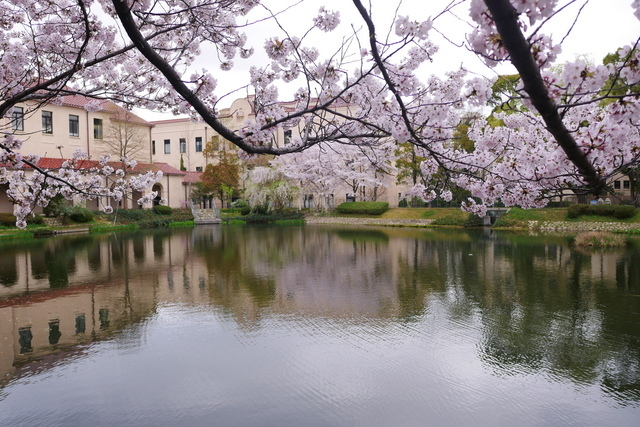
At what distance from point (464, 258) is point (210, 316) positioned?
8182mm

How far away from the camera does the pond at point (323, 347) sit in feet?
12.7

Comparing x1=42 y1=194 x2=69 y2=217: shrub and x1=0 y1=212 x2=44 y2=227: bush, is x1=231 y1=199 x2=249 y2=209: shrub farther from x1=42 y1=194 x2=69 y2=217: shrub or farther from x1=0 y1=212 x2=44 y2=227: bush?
x1=0 y1=212 x2=44 y2=227: bush

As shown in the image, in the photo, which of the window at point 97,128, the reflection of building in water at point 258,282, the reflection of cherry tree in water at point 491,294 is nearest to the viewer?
the reflection of cherry tree in water at point 491,294

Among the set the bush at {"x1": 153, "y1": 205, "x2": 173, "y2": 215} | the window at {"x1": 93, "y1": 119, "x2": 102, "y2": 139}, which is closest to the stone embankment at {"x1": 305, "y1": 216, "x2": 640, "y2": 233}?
the bush at {"x1": 153, "y1": 205, "x2": 173, "y2": 215}

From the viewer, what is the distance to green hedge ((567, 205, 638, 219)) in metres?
21.5

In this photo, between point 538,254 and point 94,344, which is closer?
point 94,344

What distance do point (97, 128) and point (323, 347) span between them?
32.7m

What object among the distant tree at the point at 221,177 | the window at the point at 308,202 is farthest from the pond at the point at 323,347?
the window at the point at 308,202

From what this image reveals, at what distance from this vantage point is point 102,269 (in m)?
11.0

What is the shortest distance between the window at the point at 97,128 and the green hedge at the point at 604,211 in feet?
103

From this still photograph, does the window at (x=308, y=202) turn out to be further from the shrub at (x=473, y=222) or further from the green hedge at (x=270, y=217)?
the shrub at (x=473, y=222)

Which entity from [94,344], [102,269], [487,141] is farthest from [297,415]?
[102,269]

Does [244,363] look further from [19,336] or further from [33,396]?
[19,336]

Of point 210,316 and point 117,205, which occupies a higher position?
point 117,205
